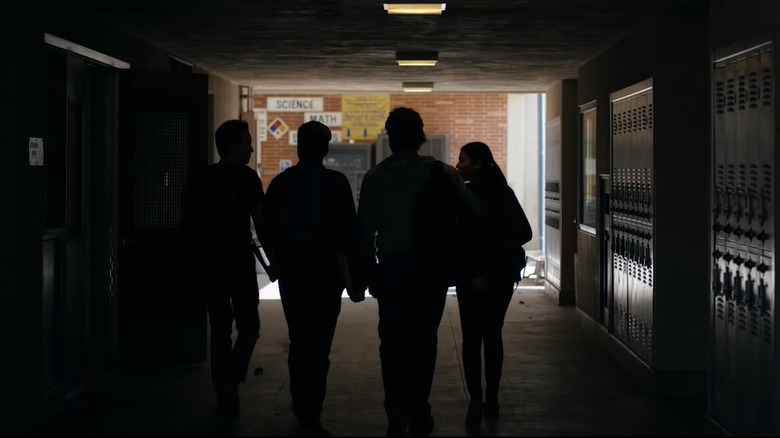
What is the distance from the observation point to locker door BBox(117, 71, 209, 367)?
8.05m

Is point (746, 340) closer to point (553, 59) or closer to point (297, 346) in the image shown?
point (297, 346)

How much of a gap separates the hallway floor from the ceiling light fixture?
250cm

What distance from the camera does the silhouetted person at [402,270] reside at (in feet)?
17.2

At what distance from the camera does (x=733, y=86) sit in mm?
5926

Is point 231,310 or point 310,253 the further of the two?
point 231,310

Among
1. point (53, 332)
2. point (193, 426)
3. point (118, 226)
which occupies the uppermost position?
point (118, 226)

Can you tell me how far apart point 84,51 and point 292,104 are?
14.0 metres

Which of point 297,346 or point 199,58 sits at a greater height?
point 199,58

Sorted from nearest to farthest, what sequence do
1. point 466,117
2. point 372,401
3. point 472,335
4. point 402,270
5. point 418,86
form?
1. point 402,270
2. point 472,335
3. point 372,401
4. point 418,86
5. point 466,117

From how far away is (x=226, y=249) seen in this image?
6.14 meters

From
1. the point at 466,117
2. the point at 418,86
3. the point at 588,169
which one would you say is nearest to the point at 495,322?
the point at 588,169

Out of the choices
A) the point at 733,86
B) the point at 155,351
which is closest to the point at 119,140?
the point at 155,351

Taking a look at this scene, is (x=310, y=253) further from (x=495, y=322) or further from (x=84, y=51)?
(x=84, y=51)

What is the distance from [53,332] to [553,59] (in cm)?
552
